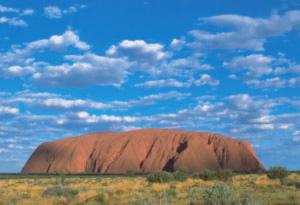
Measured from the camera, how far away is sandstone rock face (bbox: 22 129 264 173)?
11875 cm

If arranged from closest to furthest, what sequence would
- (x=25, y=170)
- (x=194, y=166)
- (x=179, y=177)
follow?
(x=179, y=177) < (x=194, y=166) < (x=25, y=170)

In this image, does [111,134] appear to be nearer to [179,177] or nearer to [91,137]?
[91,137]

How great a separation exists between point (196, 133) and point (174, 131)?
313 inches

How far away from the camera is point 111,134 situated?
139 meters

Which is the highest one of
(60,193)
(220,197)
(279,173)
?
(279,173)

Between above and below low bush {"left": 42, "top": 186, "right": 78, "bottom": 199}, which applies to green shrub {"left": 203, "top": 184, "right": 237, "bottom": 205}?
above

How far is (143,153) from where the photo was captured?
416 ft

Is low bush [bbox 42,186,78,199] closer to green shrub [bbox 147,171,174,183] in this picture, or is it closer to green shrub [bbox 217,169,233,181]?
green shrub [bbox 147,171,174,183]

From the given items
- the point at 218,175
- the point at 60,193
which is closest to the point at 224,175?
the point at 218,175

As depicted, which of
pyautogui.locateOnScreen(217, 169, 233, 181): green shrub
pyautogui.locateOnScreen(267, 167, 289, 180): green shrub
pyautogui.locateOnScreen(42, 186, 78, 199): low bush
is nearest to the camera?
pyautogui.locateOnScreen(42, 186, 78, 199): low bush

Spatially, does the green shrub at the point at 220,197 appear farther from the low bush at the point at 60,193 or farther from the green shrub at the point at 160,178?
the green shrub at the point at 160,178

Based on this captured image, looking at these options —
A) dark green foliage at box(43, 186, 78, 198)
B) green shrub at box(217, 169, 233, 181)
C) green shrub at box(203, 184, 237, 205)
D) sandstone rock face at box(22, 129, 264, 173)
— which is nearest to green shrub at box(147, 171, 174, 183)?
green shrub at box(217, 169, 233, 181)

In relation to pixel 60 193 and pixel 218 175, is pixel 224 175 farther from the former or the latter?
pixel 60 193

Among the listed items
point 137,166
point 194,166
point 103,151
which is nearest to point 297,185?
point 194,166
